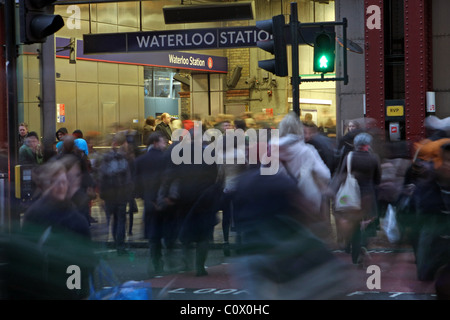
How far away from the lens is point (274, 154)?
5.88 meters

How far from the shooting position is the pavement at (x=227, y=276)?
28.9 feet

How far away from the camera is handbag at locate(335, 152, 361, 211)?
1031 cm

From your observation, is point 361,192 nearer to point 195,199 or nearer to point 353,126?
point 195,199

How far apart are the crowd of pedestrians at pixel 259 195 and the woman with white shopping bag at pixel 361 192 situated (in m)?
0.02

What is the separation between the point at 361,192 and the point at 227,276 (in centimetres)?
206

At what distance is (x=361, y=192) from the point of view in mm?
10422

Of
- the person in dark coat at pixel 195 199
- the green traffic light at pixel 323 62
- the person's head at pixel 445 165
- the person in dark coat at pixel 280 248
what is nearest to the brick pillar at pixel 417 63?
the green traffic light at pixel 323 62

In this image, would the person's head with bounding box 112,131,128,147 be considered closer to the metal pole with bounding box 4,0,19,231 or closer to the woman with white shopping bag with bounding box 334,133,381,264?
the woman with white shopping bag with bounding box 334,133,381,264

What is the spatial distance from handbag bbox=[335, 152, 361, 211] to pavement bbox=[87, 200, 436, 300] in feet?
2.42

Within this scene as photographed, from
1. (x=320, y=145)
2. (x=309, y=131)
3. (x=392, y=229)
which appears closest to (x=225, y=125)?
(x=309, y=131)

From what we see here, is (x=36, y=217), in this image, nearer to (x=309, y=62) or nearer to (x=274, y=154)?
(x=274, y=154)

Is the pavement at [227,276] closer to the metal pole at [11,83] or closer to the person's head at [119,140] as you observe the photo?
the person's head at [119,140]

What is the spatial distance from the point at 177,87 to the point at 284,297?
2705 cm

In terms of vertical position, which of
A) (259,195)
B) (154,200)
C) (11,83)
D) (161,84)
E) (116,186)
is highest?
(161,84)
